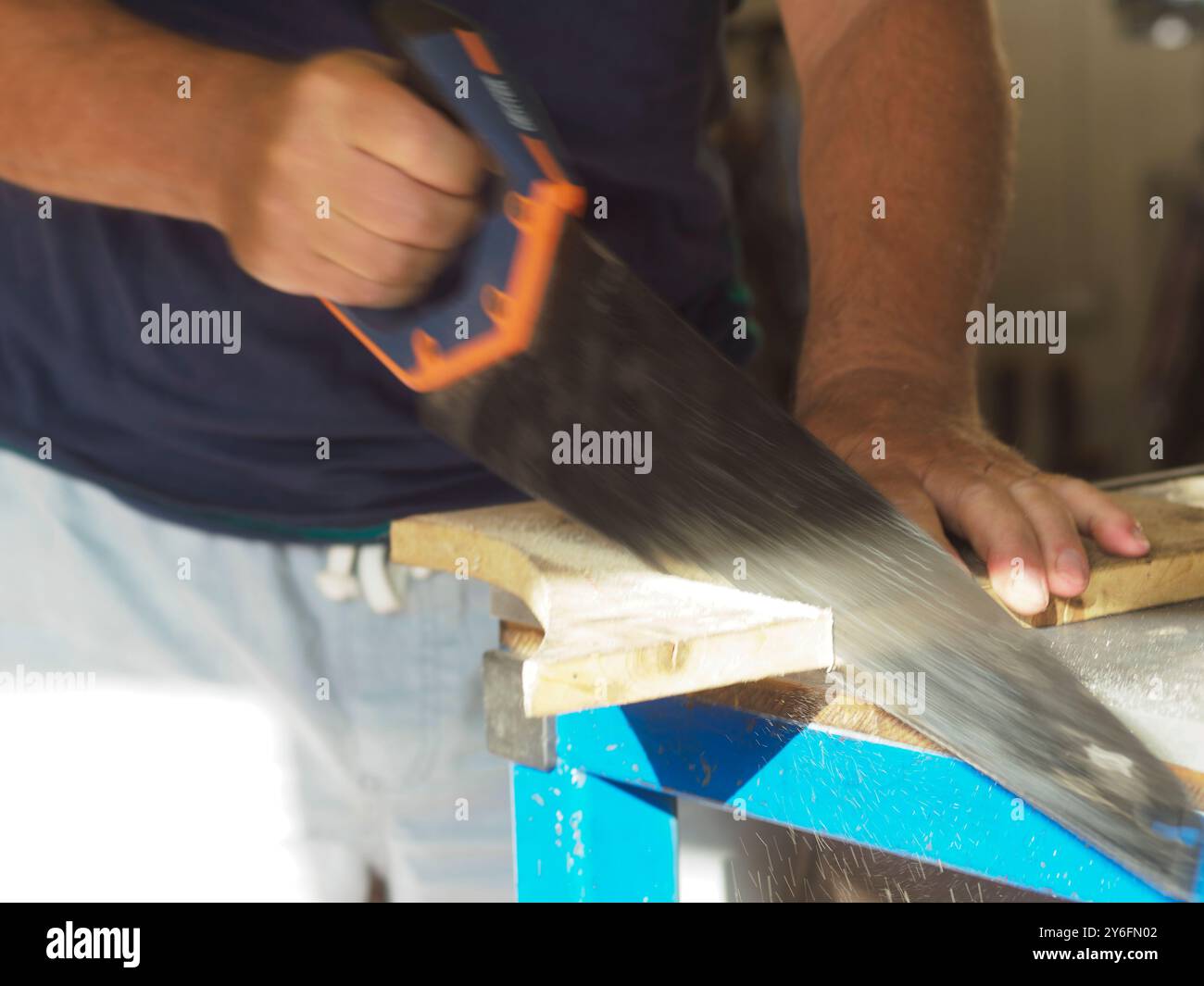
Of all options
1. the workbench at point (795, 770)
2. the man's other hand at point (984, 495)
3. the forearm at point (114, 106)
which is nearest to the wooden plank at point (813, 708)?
the workbench at point (795, 770)

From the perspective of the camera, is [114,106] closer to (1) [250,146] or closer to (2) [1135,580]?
(1) [250,146]

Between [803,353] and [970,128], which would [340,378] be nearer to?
[803,353]

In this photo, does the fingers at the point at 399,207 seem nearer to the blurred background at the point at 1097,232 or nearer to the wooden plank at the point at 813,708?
the wooden plank at the point at 813,708

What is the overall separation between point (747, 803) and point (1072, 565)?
25cm

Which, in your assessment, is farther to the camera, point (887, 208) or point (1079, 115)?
point (1079, 115)

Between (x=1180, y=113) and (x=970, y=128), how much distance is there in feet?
12.2

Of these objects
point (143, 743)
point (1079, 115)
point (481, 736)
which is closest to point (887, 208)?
point (481, 736)

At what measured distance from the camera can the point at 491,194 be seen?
735mm

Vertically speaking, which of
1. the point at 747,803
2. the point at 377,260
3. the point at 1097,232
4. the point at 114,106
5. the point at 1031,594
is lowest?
the point at 747,803

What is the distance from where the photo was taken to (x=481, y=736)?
3.96 feet

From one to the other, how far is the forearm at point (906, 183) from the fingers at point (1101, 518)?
22 cm

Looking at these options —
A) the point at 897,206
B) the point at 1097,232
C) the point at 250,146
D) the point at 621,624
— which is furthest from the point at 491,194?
the point at 1097,232

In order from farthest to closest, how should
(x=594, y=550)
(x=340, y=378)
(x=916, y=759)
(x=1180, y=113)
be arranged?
(x=1180, y=113) < (x=340, y=378) < (x=594, y=550) < (x=916, y=759)

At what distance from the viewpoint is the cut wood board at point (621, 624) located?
22.3 inches
